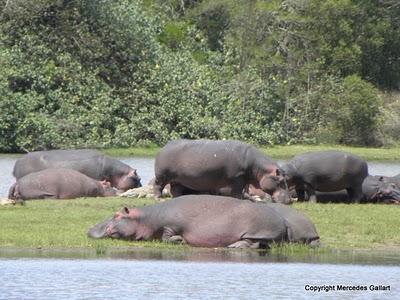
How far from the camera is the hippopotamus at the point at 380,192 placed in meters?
22.1

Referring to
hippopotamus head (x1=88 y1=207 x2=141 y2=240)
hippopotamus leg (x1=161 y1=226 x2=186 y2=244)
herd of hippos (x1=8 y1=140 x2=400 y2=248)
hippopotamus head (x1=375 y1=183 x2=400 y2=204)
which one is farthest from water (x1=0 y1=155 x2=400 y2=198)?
hippopotamus leg (x1=161 y1=226 x2=186 y2=244)

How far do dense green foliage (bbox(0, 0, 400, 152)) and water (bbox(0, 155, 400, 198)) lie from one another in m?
2.13

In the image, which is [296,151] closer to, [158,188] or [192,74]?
[192,74]

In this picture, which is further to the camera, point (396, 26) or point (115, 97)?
point (396, 26)

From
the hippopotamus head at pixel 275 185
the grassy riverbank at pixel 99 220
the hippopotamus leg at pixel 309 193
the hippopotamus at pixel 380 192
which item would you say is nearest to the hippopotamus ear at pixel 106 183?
the grassy riverbank at pixel 99 220

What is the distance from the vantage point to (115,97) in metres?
37.1

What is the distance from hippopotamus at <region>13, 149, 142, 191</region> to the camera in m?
23.0

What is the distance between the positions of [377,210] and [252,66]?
20.5 metres

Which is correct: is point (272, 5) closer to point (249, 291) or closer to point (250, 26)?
point (250, 26)

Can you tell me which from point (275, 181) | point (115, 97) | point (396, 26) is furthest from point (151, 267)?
point (396, 26)

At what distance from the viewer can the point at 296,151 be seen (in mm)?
36125

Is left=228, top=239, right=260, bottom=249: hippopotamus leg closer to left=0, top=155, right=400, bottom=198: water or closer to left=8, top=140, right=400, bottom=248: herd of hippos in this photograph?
left=8, top=140, right=400, bottom=248: herd of hippos

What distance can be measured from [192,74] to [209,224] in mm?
22315

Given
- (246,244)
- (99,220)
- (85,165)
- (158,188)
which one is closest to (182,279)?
(246,244)
